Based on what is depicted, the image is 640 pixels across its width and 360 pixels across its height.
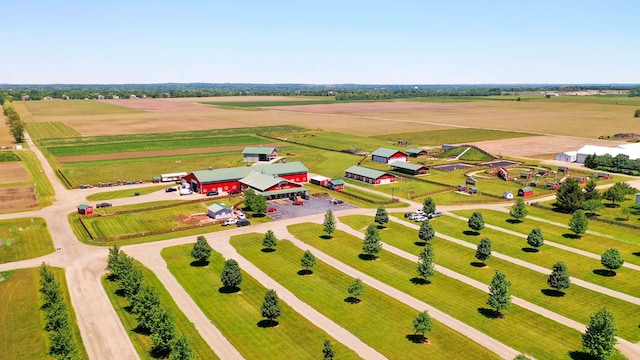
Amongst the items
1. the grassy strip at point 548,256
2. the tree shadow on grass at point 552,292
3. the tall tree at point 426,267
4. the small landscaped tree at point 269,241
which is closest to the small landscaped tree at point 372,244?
the tall tree at point 426,267

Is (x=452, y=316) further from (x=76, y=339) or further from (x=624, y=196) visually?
(x=624, y=196)

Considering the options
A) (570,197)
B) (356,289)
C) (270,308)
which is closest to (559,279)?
(356,289)

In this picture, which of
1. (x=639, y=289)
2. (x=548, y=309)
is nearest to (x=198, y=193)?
(x=548, y=309)

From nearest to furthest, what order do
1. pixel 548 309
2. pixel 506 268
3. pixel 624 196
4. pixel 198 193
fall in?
pixel 548 309 → pixel 506 268 → pixel 624 196 → pixel 198 193

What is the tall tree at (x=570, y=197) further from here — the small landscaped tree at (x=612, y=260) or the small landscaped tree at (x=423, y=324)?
the small landscaped tree at (x=423, y=324)

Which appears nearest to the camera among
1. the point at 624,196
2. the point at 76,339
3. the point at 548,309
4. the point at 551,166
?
the point at 76,339

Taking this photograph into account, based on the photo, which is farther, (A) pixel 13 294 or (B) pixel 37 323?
(A) pixel 13 294
